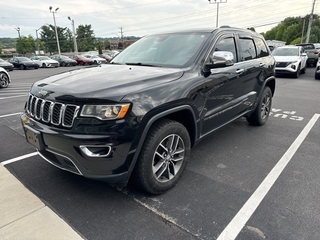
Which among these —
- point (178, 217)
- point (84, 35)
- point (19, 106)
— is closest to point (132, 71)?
point (178, 217)

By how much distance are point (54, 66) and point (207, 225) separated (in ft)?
95.7

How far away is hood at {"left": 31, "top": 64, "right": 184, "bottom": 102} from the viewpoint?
7.22 ft

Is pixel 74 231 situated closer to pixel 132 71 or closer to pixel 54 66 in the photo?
pixel 132 71

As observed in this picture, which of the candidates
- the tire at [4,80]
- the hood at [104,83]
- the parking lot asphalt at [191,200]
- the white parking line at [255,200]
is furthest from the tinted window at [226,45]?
the tire at [4,80]

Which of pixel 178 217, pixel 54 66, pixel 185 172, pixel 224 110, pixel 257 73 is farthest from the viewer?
pixel 54 66

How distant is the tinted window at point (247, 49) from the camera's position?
13.0ft

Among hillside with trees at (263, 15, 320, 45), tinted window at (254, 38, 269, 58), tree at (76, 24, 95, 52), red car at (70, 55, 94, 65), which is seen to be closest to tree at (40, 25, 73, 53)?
tree at (76, 24, 95, 52)

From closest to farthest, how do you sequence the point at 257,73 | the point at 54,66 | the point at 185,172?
1. the point at 185,172
2. the point at 257,73
3. the point at 54,66

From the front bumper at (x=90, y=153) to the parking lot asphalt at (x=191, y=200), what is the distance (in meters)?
0.45

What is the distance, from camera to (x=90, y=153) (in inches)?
84.1

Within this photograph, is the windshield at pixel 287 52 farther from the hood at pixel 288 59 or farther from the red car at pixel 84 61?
the red car at pixel 84 61

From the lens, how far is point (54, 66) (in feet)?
91.0

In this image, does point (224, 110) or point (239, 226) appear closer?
point (239, 226)

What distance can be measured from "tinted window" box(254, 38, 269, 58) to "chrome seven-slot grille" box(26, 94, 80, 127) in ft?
11.8
